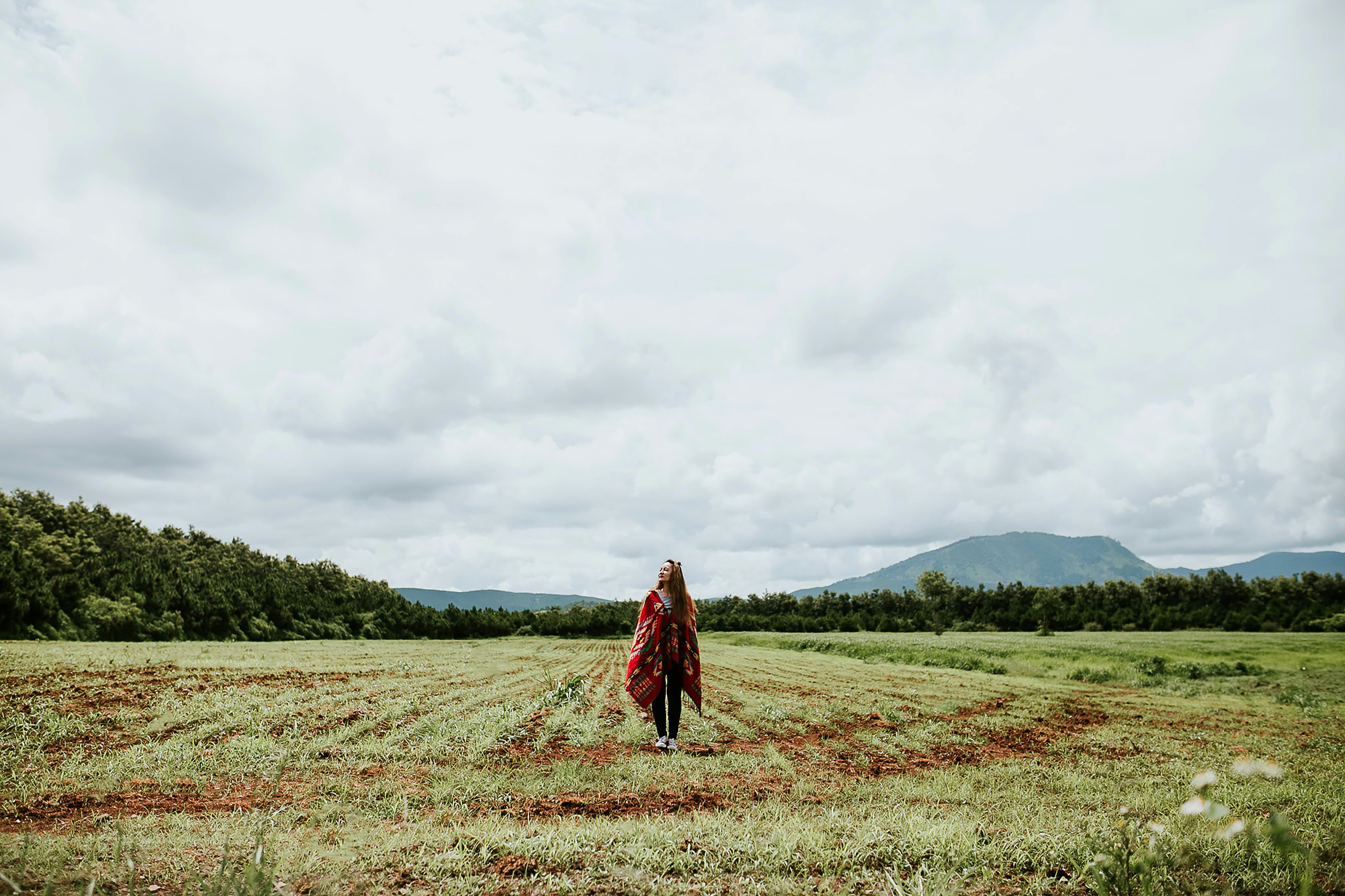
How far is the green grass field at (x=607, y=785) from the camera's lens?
4.34m

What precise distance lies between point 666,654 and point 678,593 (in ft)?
3.15

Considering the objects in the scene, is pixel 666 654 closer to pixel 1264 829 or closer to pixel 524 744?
pixel 524 744

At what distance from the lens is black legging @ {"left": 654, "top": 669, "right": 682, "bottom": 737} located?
32.0 ft

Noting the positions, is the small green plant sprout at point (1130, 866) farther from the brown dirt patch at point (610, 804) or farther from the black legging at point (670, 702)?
the black legging at point (670, 702)

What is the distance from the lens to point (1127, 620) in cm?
6219

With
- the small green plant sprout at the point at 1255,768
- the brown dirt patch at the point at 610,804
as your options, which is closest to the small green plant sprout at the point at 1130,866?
the small green plant sprout at the point at 1255,768

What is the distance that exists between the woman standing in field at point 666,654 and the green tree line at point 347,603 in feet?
132

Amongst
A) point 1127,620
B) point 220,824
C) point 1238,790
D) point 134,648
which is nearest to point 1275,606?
point 1127,620

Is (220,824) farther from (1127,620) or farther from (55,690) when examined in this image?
(1127,620)

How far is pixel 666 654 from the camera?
32.5 ft

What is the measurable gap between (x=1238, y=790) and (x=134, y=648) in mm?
36592

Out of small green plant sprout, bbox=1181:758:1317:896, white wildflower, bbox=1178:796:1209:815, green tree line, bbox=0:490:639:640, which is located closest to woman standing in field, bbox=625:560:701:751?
small green plant sprout, bbox=1181:758:1317:896

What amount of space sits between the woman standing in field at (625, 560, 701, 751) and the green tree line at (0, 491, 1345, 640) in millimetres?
40361

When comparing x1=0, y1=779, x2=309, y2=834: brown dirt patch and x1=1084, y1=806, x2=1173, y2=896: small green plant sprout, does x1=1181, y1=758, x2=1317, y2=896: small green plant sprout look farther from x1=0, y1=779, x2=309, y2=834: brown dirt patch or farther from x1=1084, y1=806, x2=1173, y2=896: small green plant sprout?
x1=0, y1=779, x2=309, y2=834: brown dirt patch
